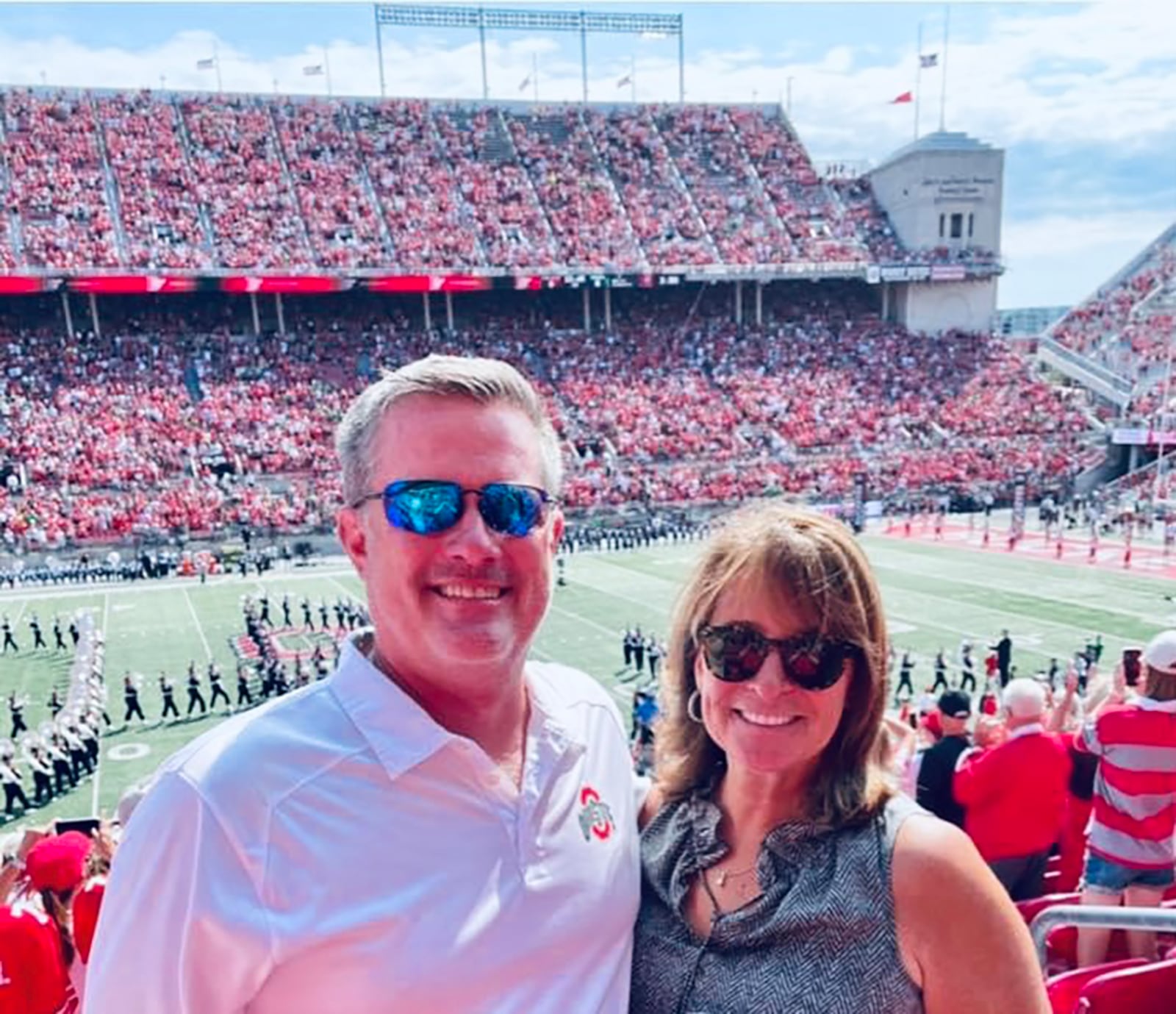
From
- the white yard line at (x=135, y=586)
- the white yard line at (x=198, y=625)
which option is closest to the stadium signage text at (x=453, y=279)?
the white yard line at (x=135, y=586)

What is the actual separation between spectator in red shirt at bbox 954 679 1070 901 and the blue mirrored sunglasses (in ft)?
9.72

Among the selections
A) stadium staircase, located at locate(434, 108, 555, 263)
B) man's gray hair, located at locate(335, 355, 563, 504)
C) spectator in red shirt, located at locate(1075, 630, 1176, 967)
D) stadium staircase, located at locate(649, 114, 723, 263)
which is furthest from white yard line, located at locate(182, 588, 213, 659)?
stadium staircase, located at locate(649, 114, 723, 263)

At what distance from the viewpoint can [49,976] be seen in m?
3.40

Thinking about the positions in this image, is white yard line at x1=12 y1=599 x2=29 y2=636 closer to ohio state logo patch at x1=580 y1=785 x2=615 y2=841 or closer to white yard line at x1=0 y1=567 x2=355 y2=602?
white yard line at x1=0 y1=567 x2=355 y2=602

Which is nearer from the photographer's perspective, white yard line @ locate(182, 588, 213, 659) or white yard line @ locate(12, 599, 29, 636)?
white yard line @ locate(182, 588, 213, 659)

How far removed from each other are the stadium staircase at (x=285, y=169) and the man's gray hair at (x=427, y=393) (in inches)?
1753

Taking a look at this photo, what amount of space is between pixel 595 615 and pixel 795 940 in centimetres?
2018

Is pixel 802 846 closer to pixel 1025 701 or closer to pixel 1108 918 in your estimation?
pixel 1108 918

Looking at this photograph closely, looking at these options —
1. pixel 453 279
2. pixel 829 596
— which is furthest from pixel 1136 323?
pixel 829 596

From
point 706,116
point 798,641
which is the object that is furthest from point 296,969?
point 706,116

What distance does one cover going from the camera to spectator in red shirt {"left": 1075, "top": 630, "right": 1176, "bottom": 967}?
155 inches

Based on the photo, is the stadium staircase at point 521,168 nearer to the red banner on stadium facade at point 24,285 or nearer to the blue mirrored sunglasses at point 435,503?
the red banner on stadium facade at point 24,285

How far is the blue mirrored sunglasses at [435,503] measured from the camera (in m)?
2.15

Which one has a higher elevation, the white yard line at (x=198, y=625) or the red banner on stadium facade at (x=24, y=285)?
the red banner on stadium facade at (x=24, y=285)
